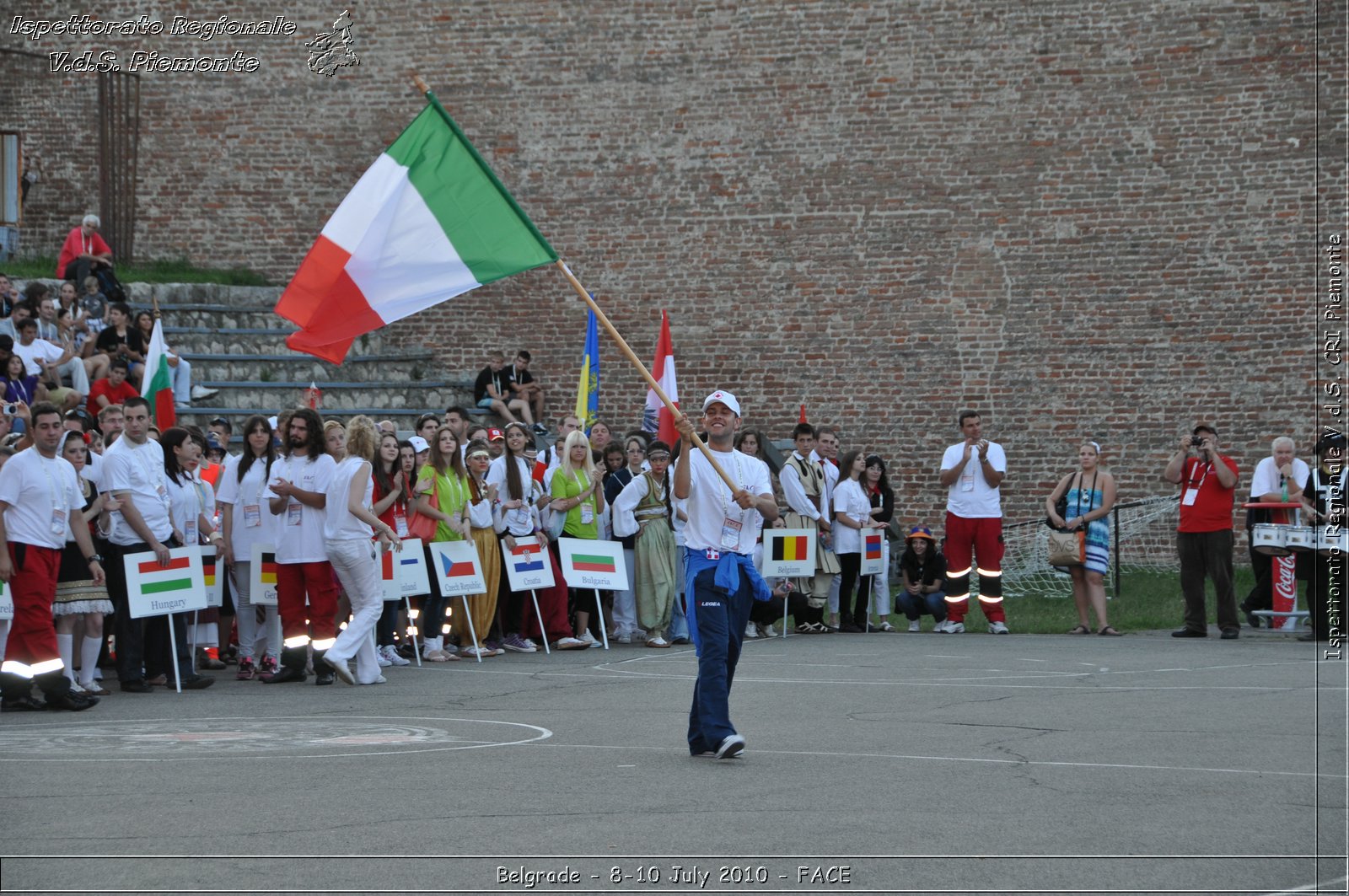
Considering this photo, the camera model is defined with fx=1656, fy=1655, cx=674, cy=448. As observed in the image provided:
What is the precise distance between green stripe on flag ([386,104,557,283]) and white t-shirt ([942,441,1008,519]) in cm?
834

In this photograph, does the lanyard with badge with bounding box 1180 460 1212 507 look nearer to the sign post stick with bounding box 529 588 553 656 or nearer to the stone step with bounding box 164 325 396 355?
the sign post stick with bounding box 529 588 553 656

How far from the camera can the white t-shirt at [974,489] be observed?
17.4m

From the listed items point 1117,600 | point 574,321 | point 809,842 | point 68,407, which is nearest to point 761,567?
point 1117,600

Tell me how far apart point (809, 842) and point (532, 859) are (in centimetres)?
109

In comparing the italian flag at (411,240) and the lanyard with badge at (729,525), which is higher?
the italian flag at (411,240)

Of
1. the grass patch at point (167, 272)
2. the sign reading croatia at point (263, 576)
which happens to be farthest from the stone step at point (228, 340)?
the sign reading croatia at point (263, 576)

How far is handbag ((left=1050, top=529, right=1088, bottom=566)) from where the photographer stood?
53.8ft

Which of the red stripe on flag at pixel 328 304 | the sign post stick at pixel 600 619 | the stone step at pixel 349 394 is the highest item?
the stone step at pixel 349 394

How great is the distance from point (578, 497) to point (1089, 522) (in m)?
5.11

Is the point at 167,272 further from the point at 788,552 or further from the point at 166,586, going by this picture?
the point at 166,586

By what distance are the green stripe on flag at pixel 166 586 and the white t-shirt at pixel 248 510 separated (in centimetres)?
96

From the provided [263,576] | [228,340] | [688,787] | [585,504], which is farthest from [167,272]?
[688,787]

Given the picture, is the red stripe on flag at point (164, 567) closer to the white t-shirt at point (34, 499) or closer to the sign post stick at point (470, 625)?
the white t-shirt at point (34, 499)

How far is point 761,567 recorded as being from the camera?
17.1 metres
